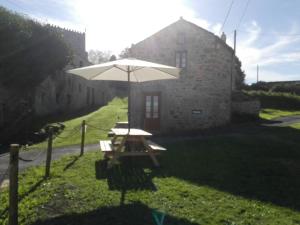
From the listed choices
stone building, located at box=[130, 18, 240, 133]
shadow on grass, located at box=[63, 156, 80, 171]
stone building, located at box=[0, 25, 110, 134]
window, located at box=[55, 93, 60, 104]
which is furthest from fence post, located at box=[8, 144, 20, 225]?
window, located at box=[55, 93, 60, 104]

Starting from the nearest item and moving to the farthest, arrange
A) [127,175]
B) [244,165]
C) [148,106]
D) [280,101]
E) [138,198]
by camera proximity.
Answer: [138,198] < [127,175] < [244,165] < [148,106] < [280,101]

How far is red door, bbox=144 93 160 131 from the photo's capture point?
772 inches

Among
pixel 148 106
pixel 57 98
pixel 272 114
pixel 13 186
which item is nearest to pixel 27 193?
pixel 13 186

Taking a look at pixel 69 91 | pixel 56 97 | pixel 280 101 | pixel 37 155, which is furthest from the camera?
pixel 280 101

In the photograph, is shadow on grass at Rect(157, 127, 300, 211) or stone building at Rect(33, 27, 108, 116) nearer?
shadow on grass at Rect(157, 127, 300, 211)

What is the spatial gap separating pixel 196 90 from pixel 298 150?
28.0 ft

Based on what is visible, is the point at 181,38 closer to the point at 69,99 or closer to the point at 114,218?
the point at 114,218

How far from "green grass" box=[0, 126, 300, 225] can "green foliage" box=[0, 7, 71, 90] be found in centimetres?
1471

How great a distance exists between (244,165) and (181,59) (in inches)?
438

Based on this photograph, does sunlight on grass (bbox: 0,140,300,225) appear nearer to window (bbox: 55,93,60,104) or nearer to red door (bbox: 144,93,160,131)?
red door (bbox: 144,93,160,131)

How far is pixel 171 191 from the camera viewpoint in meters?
7.22

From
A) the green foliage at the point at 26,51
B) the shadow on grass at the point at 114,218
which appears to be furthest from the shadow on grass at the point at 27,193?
the green foliage at the point at 26,51

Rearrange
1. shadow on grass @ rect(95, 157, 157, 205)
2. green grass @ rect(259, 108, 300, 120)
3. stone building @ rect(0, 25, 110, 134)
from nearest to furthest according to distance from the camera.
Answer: shadow on grass @ rect(95, 157, 157, 205) < stone building @ rect(0, 25, 110, 134) < green grass @ rect(259, 108, 300, 120)

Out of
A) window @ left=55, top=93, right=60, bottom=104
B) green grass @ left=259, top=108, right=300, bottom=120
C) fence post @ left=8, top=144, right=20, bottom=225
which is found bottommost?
fence post @ left=8, top=144, right=20, bottom=225
